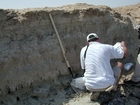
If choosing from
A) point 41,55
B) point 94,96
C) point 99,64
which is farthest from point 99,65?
point 41,55

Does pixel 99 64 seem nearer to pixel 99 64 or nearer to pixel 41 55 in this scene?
pixel 99 64

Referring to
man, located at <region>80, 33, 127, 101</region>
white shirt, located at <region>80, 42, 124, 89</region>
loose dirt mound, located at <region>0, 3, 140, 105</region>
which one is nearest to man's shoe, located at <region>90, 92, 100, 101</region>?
loose dirt mound, located at <region>0, 3, 140, 105</region>

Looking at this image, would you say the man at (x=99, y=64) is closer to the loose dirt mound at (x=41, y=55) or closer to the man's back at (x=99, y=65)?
the man's back at (x=99, y=65)

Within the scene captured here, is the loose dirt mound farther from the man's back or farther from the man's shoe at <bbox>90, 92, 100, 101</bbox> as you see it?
the man's back

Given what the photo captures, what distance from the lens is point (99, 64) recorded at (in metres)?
3.96

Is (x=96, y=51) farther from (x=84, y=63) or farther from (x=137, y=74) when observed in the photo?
(x=137, y=74)

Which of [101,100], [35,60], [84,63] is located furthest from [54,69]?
[101,100]

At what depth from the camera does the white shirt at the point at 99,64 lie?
3.97 m

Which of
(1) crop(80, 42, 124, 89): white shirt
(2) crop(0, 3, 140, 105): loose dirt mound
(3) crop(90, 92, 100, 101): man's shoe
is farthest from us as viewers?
(2) crop(0, 3, 140, 105): loose dirt mound

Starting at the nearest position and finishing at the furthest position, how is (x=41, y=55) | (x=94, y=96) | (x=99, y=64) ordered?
1. (x=99, y=64)
2. (x=94, y=96)
3. (x=41, y=55)

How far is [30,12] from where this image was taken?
514cm

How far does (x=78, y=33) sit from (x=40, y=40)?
1.07 m

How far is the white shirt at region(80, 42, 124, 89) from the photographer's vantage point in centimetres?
397

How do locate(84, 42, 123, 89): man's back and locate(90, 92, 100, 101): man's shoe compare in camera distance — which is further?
locate(90, 92, 100, 101): man's shoe
